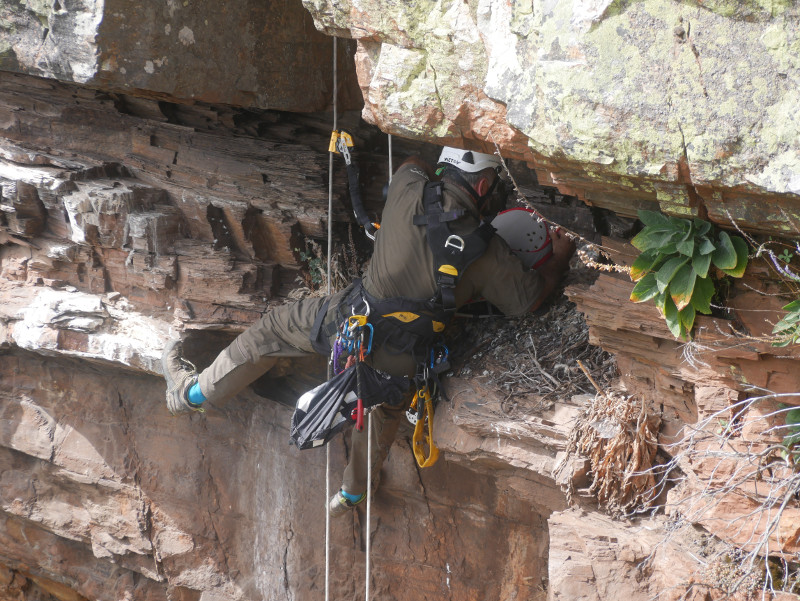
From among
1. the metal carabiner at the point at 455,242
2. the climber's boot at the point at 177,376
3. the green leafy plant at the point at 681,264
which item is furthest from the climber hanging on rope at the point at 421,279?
the green leafy plant at the point at 681,264

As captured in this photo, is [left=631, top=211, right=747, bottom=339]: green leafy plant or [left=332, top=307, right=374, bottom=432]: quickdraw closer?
[left=631, top=211, right=747, bottom=339]: green leafy plant

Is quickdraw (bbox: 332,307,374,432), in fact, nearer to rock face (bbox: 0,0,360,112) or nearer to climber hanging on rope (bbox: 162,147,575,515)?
climber hanging on rope (bbox: 162,147,575,515)

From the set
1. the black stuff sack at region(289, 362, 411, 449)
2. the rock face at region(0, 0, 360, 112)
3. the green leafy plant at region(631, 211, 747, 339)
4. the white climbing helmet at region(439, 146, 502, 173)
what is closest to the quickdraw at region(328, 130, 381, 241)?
the rock face at region(0, 0, 360, 112)

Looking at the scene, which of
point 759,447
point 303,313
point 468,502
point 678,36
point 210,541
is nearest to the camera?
point 678,36

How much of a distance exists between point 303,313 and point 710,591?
2849 mm

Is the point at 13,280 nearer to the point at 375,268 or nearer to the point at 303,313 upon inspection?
the point at 303,313

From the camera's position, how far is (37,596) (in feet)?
26.6

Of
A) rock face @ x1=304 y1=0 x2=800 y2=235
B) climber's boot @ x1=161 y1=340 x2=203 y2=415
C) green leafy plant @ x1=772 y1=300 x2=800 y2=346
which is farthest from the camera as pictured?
climber's boot @ x1=161 y1=340 x2=203 y2=415

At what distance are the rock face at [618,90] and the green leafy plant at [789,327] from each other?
0.36m

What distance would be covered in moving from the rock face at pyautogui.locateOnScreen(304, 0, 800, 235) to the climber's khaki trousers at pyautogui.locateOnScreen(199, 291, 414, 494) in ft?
6.07

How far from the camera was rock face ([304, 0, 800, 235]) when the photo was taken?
260 centimetres

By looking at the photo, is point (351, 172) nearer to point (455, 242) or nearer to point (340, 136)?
point (340, 136)

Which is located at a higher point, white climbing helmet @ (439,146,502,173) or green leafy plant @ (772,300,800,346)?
white climbing helmet @ (439,146,502,173)

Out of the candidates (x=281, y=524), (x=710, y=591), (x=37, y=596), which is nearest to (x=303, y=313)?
(x=281, y=524)
